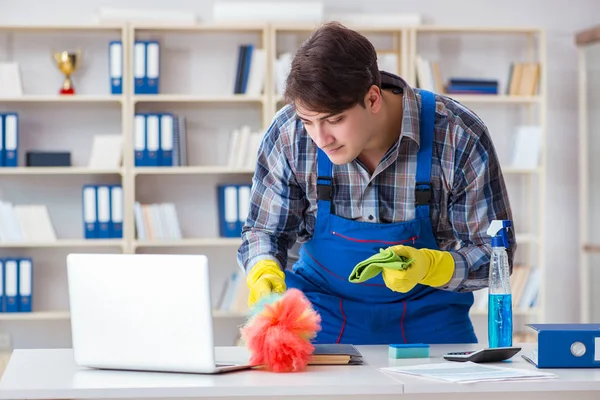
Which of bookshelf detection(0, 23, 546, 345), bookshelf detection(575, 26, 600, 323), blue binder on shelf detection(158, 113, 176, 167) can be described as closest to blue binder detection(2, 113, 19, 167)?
bookshelf detection(0, 23, 546, 345)

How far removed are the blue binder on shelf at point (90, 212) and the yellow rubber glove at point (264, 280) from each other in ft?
8.62

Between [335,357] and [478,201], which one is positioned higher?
[478,201]

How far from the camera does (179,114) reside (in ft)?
15.3

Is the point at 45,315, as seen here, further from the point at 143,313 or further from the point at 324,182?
the point at 143,313

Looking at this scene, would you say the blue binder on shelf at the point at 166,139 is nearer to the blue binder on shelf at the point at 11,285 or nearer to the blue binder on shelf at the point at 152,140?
the blue binder on shelf at the point at 152,140

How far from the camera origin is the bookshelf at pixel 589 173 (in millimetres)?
4621

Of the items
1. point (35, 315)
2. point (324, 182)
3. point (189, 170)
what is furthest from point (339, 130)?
point (35, 315)

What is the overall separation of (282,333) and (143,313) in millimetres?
250

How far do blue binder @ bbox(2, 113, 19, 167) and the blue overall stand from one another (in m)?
2.72

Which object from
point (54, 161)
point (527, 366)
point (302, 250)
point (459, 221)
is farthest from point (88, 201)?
point (527, 366)

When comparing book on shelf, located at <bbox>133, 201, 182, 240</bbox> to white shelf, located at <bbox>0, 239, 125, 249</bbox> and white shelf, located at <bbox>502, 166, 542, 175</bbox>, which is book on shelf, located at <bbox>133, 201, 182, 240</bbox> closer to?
white shelf, located at <bbox>0, 239, 125, 249</bbox>

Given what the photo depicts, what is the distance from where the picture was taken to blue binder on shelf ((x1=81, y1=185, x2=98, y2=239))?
173 inches

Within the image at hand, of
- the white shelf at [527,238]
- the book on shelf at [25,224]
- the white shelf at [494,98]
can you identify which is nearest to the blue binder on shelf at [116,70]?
the book on shelf at [25,224]

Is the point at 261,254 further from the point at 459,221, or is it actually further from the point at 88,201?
the point at 88,201
